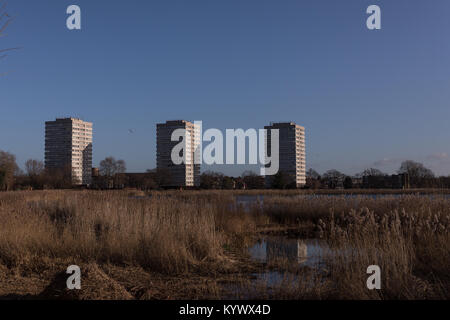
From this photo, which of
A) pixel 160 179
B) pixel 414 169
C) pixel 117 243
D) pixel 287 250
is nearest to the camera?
pixel 117 243

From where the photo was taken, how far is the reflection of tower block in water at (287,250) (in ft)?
25.3

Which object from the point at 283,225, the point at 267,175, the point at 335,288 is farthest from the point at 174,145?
the point at 335,288

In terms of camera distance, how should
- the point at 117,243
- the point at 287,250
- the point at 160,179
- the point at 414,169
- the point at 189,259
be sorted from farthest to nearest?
the point at 160,179
the point at 414,169
the point at 287,250
the point at 117,243
the point at 189,259

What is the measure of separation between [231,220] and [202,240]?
170 inches

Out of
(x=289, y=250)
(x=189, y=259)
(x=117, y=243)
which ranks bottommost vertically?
(x=289, y=250)

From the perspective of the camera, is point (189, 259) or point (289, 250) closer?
point (189, 259)

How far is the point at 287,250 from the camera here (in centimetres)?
875

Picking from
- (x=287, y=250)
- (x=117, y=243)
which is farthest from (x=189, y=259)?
(x=287, y=250)

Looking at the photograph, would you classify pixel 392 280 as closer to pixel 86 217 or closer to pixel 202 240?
pixel 202 240

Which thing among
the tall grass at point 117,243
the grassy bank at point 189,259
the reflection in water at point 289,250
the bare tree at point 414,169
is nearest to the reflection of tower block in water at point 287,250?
the reflection in water at point 289,250

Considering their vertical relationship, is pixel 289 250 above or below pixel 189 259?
below

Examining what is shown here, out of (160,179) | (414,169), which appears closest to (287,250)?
(414,169)

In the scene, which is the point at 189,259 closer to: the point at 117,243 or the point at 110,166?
the point at 117,243
